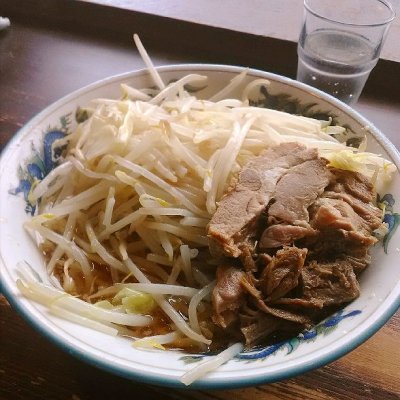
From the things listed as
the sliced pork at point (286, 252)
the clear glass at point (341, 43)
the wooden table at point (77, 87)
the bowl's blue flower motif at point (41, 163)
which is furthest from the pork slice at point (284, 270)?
the clear glass at point (341, 43)

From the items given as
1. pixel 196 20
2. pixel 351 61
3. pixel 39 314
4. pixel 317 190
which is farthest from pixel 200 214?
pixel 196 20

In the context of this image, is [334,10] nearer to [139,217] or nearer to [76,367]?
[139,217]

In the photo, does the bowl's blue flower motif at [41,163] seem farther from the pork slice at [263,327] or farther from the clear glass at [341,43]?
the clear glass at [341,43]

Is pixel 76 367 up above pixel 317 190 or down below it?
below

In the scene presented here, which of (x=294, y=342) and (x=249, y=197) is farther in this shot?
(x=249, y=197)

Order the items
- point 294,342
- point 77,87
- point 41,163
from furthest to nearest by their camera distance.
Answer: point 77,87 → point 41,163 → point 294,342

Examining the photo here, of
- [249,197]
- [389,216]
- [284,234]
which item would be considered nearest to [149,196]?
[249,197]

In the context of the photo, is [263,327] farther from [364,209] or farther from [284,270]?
[364,209]
